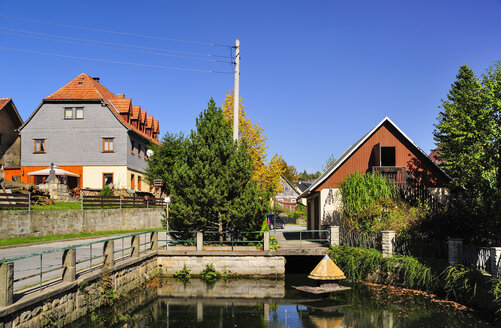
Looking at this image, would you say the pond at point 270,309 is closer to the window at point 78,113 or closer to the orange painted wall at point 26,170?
the orange painted wall at point 26,170

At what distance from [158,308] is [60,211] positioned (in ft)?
40.8

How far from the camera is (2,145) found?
3853 centimetres

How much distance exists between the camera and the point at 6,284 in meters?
8.48

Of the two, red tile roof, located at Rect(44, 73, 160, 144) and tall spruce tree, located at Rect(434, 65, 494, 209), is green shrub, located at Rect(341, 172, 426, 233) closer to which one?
tall spruce tree, located at Rect(434, 65, 494, 209)

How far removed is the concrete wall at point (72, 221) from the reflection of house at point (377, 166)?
13.0 meters

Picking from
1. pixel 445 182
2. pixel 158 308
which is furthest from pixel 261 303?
pixel 445 182

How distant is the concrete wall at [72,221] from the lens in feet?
66.8

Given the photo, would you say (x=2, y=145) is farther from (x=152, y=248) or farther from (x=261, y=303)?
(x=261, y=303)

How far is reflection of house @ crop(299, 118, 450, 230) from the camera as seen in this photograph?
23219mm

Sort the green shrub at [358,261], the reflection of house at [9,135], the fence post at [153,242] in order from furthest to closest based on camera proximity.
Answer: the reflection of house at [9,135] < the fence post at [153,242] < the green shrub at [358,261]

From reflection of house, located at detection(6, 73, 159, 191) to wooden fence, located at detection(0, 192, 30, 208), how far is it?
1519 cm

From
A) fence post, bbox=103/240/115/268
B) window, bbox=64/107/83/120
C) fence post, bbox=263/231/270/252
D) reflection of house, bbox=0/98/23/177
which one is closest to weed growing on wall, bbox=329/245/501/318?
fence post, bbox=263/231/270/252

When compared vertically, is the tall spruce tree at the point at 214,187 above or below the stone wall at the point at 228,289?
above

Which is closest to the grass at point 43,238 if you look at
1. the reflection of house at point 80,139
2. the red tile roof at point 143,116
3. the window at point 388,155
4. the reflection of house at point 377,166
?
the reflection of house at point 80,139
